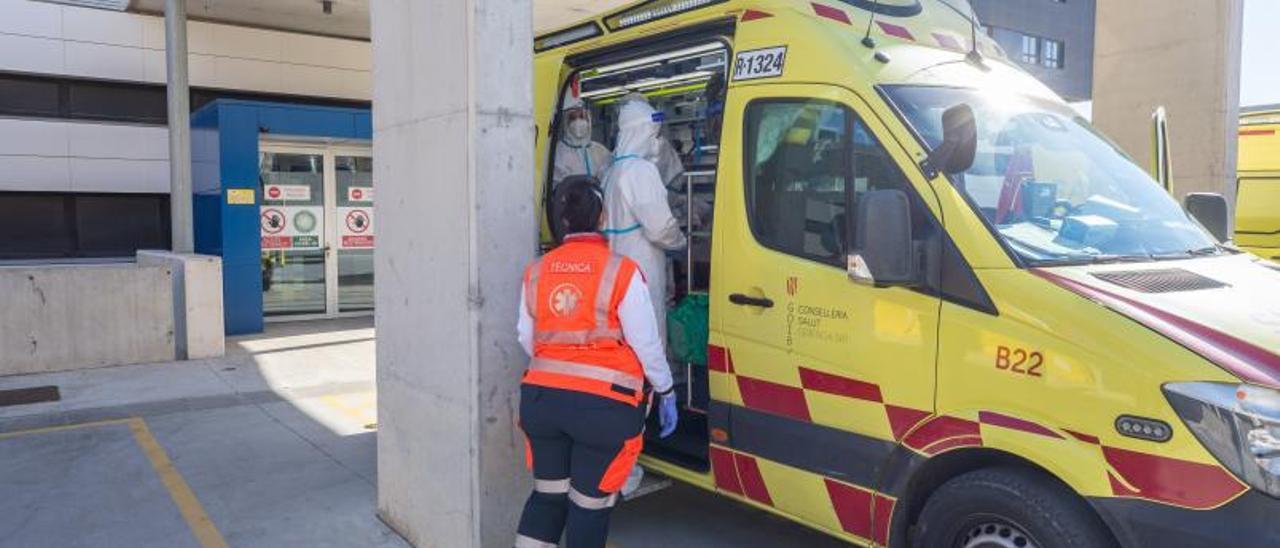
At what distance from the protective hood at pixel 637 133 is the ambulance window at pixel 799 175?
0.85 meters

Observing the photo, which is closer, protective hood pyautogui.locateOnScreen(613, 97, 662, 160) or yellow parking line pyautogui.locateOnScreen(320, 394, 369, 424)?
protective hood pyautogui.locateOnScreen(613, 97, 662, 160)

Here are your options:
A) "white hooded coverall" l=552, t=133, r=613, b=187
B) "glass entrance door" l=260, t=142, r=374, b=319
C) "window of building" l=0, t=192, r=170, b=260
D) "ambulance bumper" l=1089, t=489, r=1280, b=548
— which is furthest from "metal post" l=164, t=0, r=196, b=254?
"ambulance bumper" l=1089, t=489, r=1280, b=548

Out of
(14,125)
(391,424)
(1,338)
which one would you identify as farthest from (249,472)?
(14,125)

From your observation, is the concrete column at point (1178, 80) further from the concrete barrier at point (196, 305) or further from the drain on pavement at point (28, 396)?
the drain on pavement at point (28, 396)

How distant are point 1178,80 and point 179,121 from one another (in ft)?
34.1

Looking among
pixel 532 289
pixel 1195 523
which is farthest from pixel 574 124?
pixel 1195 523

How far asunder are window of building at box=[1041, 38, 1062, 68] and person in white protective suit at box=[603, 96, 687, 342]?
3943 cm

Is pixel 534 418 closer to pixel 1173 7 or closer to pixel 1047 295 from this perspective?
pixel 1047 295

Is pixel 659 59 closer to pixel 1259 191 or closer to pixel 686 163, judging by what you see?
pixel 686 163

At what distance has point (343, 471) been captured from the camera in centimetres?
594

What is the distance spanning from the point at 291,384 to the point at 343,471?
2934mm

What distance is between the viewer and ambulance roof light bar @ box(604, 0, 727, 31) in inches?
185

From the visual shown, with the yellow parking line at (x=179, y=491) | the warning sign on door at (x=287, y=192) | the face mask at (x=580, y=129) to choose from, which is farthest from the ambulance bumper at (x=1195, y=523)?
the warning sign on door at (x=287, y=192)

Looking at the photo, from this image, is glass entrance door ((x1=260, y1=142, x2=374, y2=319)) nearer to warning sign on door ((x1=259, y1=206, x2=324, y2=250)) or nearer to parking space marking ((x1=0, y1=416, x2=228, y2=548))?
warning sign on door ((x1=259, y1=206, x2=324, y2=250))
